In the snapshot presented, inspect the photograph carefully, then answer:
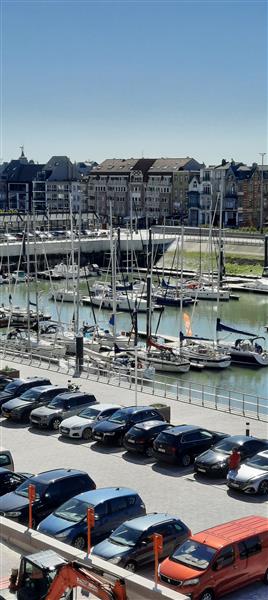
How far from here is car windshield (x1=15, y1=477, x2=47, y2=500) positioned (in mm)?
16281

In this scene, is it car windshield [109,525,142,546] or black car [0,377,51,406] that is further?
black car [0,377,51,406]

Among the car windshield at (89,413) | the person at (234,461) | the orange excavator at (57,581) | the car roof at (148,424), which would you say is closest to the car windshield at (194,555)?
the orange excavator at (57,581)

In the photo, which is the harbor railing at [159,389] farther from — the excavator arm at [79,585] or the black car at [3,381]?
the excavator arm at [79,585]

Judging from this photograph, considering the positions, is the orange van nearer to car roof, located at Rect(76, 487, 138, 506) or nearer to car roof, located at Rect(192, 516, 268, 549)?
car roof, located at Rect(192, 516, 268, 549)

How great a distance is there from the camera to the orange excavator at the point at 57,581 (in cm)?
1091

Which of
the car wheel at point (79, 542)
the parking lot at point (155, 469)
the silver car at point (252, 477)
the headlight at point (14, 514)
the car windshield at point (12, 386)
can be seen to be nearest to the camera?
the car wheel at point (79, 542)

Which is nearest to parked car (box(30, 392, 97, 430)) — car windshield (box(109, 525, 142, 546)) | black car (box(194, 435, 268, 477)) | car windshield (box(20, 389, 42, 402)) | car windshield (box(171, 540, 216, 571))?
car windshield (box(20, 389, 42, 402))

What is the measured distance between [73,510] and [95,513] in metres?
0.40

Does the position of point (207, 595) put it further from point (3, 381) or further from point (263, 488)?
point (3, 381)

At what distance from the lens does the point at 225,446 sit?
19.7 m

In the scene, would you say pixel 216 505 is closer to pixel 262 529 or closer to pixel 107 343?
pixel 262 529

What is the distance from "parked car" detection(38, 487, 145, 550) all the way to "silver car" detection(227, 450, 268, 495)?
2929 millimetres

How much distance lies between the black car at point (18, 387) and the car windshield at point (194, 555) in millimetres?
13430

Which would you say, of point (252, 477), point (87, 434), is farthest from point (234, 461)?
point (87, 434)
